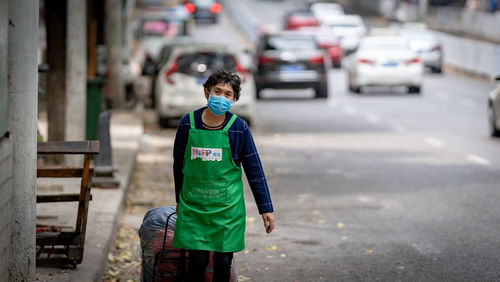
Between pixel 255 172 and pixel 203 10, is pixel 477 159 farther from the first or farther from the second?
pixel 203 10

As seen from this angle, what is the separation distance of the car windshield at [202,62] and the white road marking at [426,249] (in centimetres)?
1216

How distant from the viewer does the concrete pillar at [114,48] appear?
80.8ft

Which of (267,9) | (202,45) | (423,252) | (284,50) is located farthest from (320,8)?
(423,252)

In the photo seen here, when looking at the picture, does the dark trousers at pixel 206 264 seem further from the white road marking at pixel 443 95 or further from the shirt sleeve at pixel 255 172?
the white road marking at pixel 443 95

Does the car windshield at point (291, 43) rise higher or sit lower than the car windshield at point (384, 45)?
higher

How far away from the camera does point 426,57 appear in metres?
42.7

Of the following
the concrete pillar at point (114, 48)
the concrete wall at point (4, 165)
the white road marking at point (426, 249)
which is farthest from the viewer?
the concrete pillar at point (114, 48)

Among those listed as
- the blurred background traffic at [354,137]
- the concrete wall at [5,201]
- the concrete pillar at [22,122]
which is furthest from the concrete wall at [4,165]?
the blurred background traffic at [354,137]

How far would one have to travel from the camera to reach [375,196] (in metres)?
13.0

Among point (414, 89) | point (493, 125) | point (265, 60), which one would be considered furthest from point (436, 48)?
point (493, 125)

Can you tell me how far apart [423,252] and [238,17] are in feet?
189

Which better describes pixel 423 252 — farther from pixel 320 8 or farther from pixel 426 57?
pixel 320 8

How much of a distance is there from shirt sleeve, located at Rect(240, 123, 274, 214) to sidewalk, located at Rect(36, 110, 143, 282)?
176cm

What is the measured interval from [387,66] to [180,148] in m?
25.6
